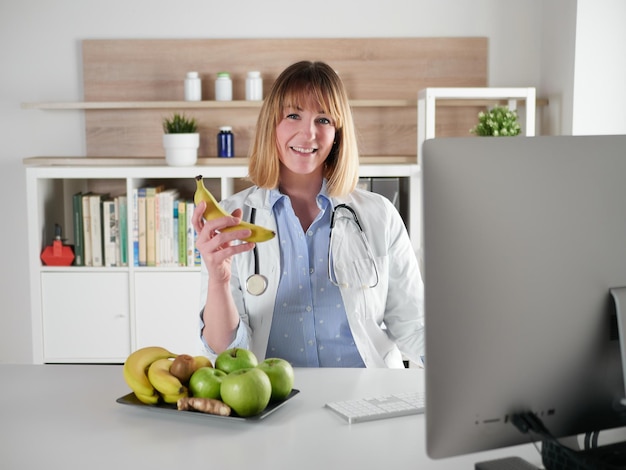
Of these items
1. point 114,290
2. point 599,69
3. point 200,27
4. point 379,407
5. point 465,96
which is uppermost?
point 200,27

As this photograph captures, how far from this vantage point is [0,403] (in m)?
1.53

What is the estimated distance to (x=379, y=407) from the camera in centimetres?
Result: 147

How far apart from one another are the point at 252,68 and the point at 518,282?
2.92 meters

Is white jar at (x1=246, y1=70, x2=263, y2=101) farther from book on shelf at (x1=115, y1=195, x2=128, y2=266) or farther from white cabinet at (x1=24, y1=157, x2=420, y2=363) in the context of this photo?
Result: book on shelf at (x1=115, y1=195, x2=128, y2=266)

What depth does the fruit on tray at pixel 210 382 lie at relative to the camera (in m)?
1.39

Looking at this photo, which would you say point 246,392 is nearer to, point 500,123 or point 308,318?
point 308,318

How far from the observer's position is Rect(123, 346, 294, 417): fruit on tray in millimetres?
1391

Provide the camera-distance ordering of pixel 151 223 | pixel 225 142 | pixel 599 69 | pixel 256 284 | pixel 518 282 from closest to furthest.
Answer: pixel 518 282
pixel 256 284
pixel 599 69
pixel 151 223
pixel 225 142

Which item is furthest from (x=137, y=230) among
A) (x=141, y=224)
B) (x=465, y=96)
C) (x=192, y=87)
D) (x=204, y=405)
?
(x=204, y=405)

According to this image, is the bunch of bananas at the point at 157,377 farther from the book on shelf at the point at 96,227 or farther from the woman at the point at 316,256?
the book on shelf at the point at 96,227

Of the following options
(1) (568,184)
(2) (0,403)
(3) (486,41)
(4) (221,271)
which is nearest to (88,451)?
(2) (0,403)

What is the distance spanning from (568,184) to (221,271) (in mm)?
931

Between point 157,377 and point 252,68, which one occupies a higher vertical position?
point 252,68

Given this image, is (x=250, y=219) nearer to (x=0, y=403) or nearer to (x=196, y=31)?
(x=0, y=403)
